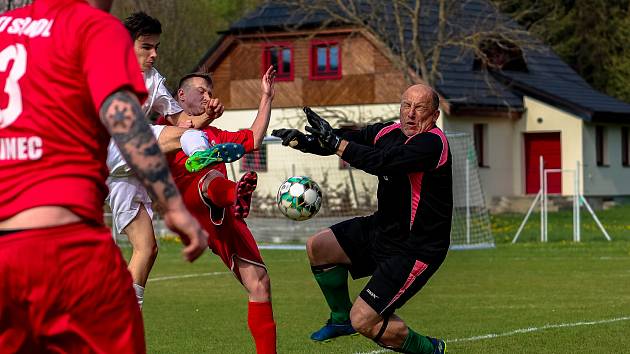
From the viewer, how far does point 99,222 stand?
14.5 ft

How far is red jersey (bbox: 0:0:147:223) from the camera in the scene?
14.1ft

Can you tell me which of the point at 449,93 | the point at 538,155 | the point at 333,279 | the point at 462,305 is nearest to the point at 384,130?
the point at 333,279

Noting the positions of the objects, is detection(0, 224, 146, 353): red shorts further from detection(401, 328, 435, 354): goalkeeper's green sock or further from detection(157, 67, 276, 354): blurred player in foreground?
detection(401, 328, 435, 354): goalkeeper's green sock

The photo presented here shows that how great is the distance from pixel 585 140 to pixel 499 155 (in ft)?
10.7

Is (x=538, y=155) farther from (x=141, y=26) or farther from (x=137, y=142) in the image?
(x=137, y=142)

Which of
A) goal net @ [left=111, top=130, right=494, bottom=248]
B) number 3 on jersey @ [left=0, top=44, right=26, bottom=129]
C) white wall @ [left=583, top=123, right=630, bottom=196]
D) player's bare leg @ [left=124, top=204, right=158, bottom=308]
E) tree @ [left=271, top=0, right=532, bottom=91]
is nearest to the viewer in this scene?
number 3 on jersey @ [left=0, top=44, right=26, bottom=129]

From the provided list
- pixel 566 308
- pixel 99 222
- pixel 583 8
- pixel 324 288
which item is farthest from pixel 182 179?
pixel 583 8

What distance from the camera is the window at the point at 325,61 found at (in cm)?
4447

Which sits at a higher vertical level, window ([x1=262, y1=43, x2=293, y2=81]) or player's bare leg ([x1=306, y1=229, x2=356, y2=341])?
window ([x1=262, y1=43, x2=293, y2=81])

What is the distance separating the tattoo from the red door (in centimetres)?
4246

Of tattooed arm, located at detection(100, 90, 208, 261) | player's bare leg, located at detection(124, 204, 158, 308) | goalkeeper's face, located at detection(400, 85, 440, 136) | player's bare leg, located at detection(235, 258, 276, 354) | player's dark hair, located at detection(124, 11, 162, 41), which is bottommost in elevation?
player's bare leg, located at detection(235, 258, 276, 354)

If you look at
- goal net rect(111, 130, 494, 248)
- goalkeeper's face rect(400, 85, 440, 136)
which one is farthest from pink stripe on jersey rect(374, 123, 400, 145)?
goal net rect(111, 130, 494, 248)

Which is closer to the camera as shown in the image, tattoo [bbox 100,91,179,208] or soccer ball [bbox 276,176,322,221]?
tattoo [bbox 100,91,179,208]

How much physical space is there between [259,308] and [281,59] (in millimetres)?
38027
